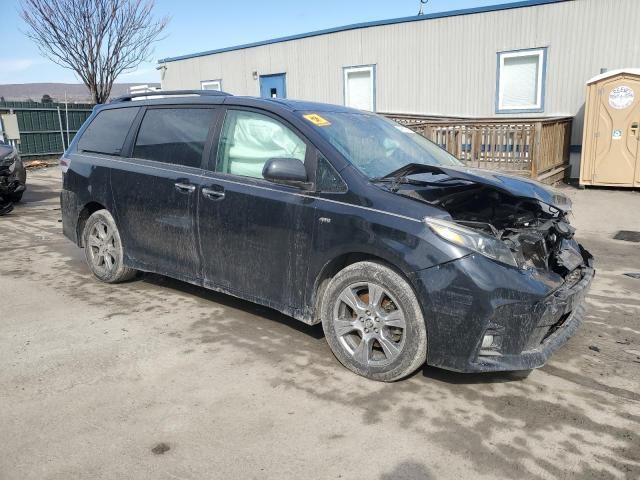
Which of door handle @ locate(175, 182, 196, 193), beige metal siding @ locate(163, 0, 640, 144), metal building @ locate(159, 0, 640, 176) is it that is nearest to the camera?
door handle @ locate(175, 182, 196, 193)

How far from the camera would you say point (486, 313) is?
121 inches

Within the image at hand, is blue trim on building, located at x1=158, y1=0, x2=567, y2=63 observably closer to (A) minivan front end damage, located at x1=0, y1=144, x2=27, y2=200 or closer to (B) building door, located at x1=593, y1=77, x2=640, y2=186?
(B) building door, located at x1=593, y1=77, x2=640, y2=186

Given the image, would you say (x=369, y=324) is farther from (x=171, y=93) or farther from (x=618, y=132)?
(x=618, y=132)

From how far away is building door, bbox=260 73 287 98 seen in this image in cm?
1914

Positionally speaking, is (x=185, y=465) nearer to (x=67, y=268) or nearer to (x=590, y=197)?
(x=67, y=268)

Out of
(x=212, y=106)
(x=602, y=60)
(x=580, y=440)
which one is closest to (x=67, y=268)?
(x=212, y=106)

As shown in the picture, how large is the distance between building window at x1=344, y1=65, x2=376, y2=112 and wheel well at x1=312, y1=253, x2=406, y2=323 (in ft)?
45.8

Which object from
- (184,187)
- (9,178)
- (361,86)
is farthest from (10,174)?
(361,86)

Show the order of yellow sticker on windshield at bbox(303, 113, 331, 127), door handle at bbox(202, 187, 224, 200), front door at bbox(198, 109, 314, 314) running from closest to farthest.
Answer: front door at bbox(198, 109, 314, 314), yellow sticker on windshield at bbox(303, 113, 331, 127), door handle at bbox(202, 187, 224, 200)

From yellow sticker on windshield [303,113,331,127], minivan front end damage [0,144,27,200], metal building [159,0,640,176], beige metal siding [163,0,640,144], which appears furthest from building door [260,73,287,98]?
yellow sticker on windshield [303,113,331,127]

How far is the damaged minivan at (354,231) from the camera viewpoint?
3170mm

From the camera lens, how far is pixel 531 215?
12.8 ft

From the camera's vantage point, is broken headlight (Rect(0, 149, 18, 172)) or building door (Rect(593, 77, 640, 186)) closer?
broken headlight (Rect(0, 149, 18, 172))

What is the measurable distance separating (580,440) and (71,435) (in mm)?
2693
